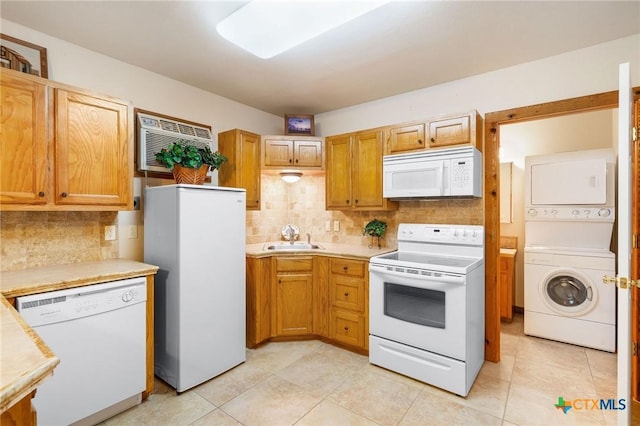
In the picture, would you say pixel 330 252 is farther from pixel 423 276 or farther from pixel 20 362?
pixel 20 362

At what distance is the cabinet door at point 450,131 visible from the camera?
2533 millimetres

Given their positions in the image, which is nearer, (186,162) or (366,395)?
(366,395)

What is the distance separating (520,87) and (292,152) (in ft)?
7.02

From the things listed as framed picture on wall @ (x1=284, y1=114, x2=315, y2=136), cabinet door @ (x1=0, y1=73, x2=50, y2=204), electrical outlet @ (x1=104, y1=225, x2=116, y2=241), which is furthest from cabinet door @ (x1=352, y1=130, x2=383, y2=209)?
Answer: cabinet door @ (x1=0, y1=73, x2=50, y2=204)

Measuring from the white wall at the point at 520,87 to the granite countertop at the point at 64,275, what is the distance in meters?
2.63

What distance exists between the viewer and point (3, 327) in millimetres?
1039

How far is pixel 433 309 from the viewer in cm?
233

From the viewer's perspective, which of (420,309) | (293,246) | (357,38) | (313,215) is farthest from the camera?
(313,215)

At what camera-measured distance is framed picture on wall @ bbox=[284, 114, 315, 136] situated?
347 centimetres

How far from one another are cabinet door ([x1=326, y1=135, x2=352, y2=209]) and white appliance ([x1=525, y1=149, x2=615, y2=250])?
81.9 inches

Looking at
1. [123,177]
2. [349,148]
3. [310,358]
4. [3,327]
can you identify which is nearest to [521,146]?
[349,148]

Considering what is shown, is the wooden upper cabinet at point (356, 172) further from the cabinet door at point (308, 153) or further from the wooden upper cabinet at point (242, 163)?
the wooden upper cabinet at point (242, 163)

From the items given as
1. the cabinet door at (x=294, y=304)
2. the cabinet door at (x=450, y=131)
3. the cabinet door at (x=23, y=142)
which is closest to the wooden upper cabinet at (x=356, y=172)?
the cabinet door at (x=450, y=131)

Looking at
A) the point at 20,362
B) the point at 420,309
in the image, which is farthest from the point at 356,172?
the point at 20,362
